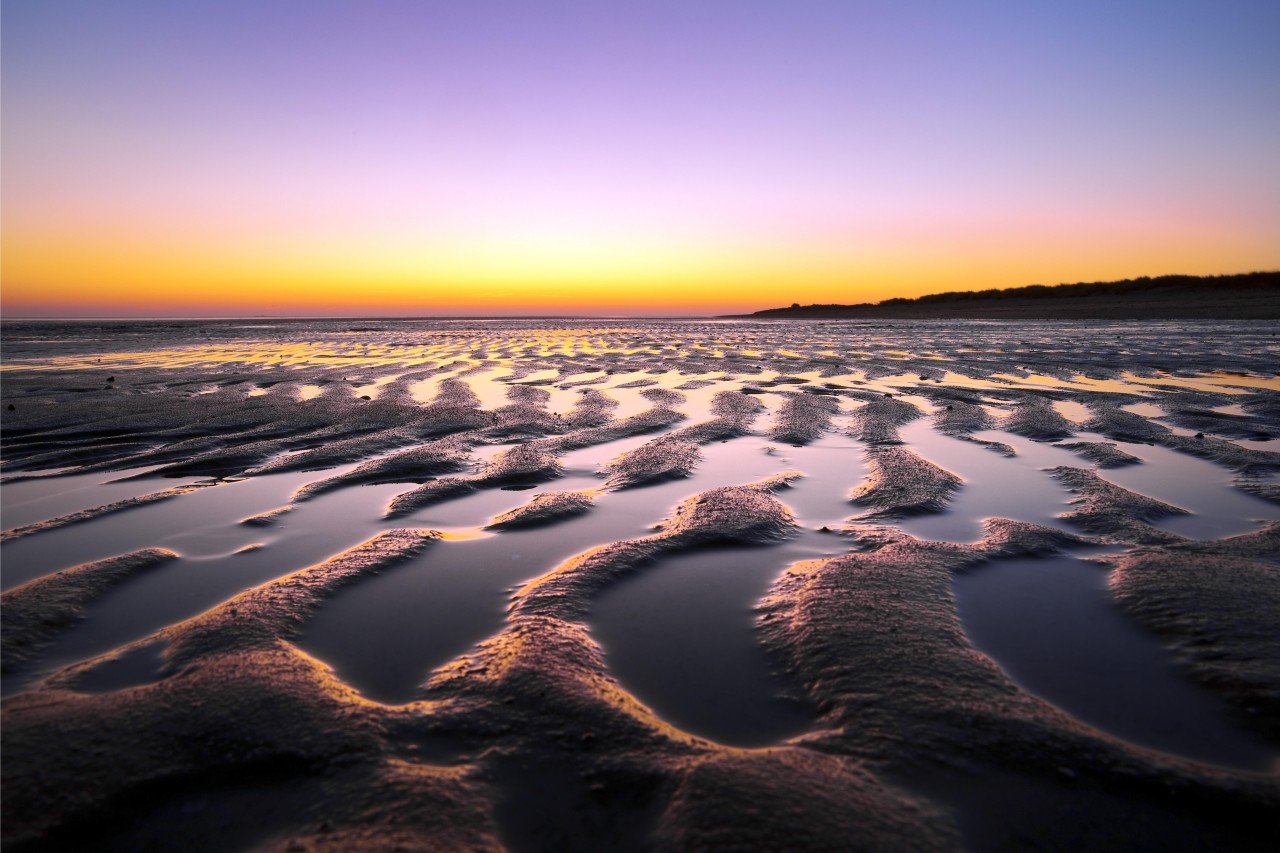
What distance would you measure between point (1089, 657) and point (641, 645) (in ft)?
4.40

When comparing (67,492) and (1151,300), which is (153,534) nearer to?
(67,492)

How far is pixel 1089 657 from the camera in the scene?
1.91 meters

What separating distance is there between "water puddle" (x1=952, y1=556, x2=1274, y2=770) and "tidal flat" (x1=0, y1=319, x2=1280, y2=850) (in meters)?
0.01

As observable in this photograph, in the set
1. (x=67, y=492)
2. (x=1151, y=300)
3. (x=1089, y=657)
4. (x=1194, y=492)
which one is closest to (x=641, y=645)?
(x=1089, y=657)

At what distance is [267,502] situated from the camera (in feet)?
11.6

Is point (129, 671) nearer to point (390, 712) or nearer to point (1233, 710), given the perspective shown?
point (390, 712)

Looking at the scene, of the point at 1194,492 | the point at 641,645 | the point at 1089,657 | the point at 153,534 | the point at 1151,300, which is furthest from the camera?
the point at 1151,300

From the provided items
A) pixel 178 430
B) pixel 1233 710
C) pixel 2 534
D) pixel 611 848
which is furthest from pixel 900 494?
pixel 178 430

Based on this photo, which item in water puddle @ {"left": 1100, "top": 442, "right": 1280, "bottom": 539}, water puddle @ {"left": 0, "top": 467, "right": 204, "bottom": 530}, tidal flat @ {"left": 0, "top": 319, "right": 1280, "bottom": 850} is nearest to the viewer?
tidal flat @ {"left": 0, "top": 319, "right": 1280, "bottom": 850}

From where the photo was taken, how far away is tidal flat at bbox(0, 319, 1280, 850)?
1.30 m

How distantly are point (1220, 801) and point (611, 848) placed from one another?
123 cm

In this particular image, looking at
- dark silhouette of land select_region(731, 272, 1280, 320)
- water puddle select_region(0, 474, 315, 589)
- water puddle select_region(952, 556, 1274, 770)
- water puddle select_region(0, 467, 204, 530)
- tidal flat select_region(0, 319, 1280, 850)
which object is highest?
dark silhouette of land select_region(731, 272, 1280, 320)

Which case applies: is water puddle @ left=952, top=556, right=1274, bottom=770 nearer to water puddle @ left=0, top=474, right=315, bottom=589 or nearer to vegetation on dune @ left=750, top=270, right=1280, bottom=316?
water puddle @ left=0, top=474, right=315, bottom=589

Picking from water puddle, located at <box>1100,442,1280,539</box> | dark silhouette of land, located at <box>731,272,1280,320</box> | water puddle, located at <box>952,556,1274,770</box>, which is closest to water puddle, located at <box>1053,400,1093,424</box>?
water puddle, located at <box>1100,442,1280,539</box>
